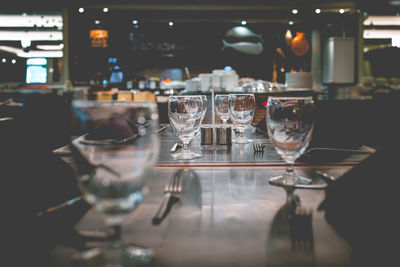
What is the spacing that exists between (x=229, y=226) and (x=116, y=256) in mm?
184

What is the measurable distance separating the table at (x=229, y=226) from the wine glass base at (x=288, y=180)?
0.06 feet

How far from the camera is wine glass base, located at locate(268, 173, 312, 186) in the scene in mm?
753

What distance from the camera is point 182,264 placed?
413 millimetres

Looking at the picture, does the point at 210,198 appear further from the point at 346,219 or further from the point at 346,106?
the point at 346,106

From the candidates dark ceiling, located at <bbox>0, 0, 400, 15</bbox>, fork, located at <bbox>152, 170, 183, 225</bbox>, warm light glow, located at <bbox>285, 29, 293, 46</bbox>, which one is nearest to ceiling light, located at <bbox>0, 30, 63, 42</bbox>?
dark ceiling, located at <bbox>0, 0, 400, 15</bbox>

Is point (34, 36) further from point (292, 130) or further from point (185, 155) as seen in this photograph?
point (292, 130)

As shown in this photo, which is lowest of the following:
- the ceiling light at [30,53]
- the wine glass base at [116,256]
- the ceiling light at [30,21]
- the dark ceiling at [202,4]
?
the wine glass base at [116,256]

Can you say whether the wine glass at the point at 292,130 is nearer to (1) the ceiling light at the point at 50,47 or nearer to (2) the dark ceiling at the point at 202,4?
(2) the dark ceiling at the point at 202,4

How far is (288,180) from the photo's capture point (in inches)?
30.3

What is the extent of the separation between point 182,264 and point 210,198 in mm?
264

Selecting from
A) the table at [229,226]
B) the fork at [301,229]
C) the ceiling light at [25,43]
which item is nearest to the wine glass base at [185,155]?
the table at [229,226]

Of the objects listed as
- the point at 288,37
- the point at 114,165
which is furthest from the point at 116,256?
the point at 288,37

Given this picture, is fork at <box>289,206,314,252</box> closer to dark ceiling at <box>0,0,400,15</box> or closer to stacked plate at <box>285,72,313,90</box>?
stacked plate at <box>285,72,313,90</box>

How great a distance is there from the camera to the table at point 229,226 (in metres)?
0.43
